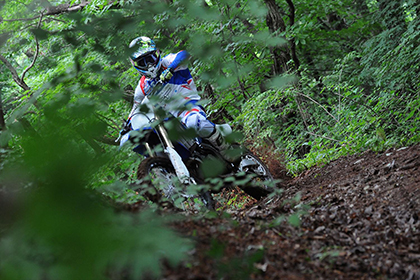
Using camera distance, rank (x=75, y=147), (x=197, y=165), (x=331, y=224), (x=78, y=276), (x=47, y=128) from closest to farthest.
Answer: (x=78, y=276) → (x=75, y=147) → (x=47, y=128) → (x=331, y=224) → (x=197, y=165)

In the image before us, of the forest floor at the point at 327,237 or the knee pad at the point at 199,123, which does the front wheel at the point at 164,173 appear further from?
the forest floor at the point at 327,237

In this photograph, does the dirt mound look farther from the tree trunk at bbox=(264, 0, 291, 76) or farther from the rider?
the tree trunk at bbox=(264, 0, 291, 76)

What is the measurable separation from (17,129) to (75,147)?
0.82m

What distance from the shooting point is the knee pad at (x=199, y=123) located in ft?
17.5

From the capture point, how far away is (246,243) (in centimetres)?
271

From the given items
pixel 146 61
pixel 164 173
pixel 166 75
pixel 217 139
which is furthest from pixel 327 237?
pixel 146 61

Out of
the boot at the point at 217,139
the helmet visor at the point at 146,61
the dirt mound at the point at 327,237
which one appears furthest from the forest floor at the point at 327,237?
the helmet visor at the point at 146,61

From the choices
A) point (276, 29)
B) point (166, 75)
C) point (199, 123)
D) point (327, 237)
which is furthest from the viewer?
point (276, 29)

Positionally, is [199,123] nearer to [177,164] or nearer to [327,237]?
[177,164]

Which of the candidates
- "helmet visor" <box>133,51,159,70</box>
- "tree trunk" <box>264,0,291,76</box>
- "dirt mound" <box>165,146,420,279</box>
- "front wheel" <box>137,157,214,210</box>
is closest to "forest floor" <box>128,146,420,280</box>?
"dirt mound" <box>165,146,420,279</box>

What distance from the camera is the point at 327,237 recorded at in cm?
321

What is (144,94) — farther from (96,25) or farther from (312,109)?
(312,109)

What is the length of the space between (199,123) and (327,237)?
8.45 feet

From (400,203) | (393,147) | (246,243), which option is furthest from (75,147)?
(393,147)
